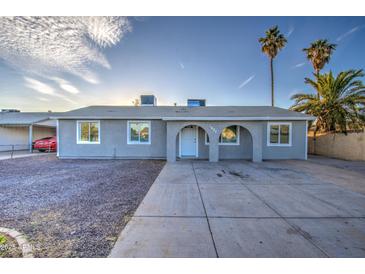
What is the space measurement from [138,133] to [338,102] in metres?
15.3

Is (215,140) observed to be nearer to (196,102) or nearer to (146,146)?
(146,146)

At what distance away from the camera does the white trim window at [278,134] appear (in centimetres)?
1115

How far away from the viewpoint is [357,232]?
299 centimetres

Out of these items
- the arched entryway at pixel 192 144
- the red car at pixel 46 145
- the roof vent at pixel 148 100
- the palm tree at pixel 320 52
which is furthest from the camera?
the palm tree at pixel 320 52

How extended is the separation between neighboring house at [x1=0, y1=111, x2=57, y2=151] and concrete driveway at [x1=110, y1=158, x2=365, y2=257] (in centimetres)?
1622

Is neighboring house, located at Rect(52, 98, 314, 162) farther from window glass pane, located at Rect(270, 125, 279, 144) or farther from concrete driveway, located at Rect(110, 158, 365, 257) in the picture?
concrete driveway, located at Rect(110, 158, 365, 257)

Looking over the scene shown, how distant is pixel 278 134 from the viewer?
36.8 feet

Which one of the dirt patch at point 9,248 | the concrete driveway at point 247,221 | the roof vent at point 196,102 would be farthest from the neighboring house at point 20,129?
the concrete driveway at point 247,221

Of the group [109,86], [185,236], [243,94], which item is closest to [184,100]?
[243,94]

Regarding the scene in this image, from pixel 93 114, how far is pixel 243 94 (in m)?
13.3

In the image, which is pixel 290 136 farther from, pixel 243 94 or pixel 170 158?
pixel 170 158

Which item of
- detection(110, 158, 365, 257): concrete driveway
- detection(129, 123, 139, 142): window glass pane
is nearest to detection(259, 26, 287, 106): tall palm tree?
detection(129, 123, 139, 142): window glass pane

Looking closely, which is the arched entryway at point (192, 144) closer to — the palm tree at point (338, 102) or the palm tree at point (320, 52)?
the palm tree at point (338, 102)

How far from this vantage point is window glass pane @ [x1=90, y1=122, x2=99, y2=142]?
11.3 metres
